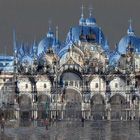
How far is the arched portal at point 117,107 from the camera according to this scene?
7504 cm

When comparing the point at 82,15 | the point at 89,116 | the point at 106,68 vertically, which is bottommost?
the point at 89,116

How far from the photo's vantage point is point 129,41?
101 meters

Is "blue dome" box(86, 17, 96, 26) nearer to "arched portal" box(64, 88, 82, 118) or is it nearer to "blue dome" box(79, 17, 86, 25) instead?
"blue dome" box(79, 17, 86, 25)

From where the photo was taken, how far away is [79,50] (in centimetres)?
8612

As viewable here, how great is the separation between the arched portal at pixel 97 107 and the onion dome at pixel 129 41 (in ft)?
69.7

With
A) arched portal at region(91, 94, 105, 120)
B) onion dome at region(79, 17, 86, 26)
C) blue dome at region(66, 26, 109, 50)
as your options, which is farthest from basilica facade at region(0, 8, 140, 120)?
onion dome at region(79, 17, 86, 26)

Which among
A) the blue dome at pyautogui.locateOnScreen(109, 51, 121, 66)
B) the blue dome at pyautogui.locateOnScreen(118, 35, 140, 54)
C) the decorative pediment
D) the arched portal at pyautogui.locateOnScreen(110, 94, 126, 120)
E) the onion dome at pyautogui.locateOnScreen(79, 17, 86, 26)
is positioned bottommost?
the arched portal at pyautogui.locateOnScreen(110, 94, 126, 120)

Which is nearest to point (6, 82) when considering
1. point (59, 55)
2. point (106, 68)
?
point (59, 55)

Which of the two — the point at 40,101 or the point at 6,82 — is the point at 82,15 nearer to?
the point at 6,82

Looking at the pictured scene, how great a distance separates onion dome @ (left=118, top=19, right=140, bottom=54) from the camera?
3986 inches

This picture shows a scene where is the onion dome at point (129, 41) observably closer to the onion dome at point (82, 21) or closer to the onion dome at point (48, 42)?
the onion dome at point (82, 21)

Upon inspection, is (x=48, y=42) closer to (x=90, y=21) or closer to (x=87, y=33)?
(x=90, y=21)

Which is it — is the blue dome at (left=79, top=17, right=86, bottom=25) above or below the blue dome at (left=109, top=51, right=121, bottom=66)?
above

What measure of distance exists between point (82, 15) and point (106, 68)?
23.1 metres
